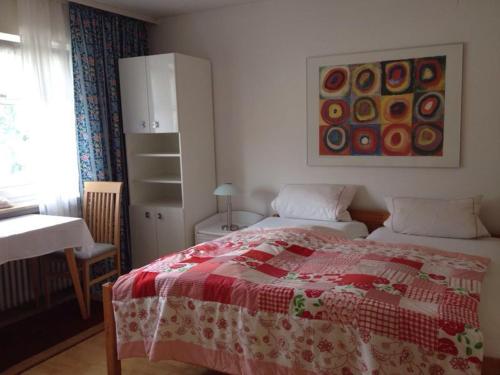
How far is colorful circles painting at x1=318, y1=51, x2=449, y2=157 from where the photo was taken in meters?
3.34

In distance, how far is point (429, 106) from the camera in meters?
3.35

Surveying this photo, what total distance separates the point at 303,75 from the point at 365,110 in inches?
24.1

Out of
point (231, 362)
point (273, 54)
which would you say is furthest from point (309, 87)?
point (231, 362)

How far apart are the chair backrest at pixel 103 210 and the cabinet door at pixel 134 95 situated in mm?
641

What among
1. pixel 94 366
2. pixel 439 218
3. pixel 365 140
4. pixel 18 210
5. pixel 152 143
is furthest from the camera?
pixel 152 143

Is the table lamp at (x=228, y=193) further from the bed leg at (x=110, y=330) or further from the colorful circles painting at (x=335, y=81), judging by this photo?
the bed leg at (x=110, y=330)

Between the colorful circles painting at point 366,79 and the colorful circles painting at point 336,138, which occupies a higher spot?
the colorful circles painting at point 366,79

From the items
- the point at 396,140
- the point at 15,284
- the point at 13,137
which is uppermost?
the point at 13,137

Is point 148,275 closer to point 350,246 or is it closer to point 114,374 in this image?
point 114,374

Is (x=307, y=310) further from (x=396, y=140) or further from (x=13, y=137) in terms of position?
(x=13, y=137)

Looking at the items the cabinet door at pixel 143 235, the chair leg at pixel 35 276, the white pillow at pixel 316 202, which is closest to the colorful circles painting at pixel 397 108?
the white pillow at pixel 316 202

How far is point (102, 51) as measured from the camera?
3830 millimetres

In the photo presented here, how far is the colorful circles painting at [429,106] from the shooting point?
332 centimetres

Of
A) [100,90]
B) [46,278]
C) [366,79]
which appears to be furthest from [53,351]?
[366,79]
